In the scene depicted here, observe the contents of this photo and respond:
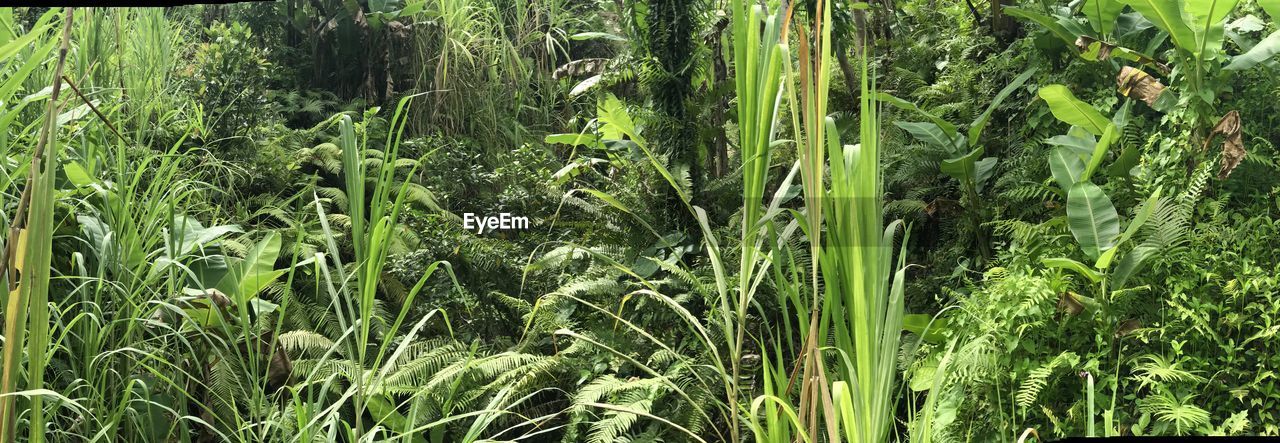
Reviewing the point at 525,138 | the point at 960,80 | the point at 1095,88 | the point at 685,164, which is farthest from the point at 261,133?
the point at 1095,88

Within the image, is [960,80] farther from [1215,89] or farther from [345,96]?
[345,96]

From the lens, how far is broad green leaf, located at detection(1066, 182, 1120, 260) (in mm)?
1897

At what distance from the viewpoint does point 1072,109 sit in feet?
7.07

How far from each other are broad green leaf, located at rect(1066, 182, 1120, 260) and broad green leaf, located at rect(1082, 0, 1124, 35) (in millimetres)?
677

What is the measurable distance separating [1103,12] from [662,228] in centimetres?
134

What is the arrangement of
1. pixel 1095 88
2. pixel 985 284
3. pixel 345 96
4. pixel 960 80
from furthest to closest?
pixel 345 96, pixel 960 80, pixel 1095 88, pixel 985 284

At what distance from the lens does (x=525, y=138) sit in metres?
3.53

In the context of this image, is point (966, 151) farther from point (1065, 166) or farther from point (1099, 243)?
point (1099, 243)

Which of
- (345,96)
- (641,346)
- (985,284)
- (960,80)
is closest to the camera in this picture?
(985,284)

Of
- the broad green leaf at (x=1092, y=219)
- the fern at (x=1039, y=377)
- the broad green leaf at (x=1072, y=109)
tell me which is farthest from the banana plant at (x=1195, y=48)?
the fern at (x=1039, y=377)

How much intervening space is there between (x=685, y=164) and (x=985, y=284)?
0.87 meters

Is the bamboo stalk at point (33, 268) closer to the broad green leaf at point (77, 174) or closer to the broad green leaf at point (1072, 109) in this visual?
the broad green leaf at point (77, 174)

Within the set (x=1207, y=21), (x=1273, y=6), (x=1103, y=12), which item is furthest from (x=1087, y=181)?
(x=1103, y=12)

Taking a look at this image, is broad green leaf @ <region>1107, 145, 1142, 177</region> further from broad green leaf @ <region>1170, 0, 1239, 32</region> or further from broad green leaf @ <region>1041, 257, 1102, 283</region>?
broad green leaf @ <region>1041, 257, 1102, 283</region>
